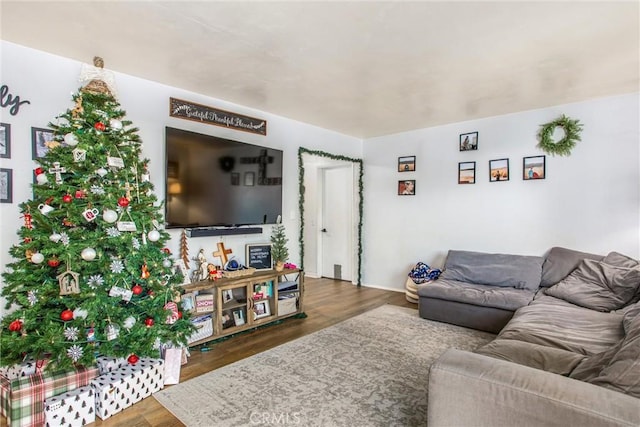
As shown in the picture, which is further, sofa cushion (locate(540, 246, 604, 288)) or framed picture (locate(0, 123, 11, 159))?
sofa cushion (locate(540, 246, 604, 288))

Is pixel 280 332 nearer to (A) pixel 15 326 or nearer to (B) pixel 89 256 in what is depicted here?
(B) pixel 89 256

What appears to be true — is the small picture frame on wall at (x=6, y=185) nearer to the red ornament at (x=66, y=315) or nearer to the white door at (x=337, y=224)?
the red ornament at (x=66, y=315)

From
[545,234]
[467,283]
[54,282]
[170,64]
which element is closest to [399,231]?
[467,283]

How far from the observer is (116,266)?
7.54 feet

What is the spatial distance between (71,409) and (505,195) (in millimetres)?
4700

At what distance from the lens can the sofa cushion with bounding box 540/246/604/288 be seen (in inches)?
141

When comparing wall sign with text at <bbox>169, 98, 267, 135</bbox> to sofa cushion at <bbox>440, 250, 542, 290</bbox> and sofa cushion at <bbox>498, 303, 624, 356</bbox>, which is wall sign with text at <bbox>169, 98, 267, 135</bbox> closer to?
sofa cushion at <bbox>440, 250, 542, 290</bbox>

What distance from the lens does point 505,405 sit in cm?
122

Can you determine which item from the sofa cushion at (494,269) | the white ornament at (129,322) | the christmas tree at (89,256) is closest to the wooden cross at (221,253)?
the christmas tree at (89,256)

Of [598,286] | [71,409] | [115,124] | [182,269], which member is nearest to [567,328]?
[598,286]

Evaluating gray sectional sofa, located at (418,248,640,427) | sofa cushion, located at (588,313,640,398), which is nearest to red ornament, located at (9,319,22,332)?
gray sectional sofa, located at (418,248,640,427)

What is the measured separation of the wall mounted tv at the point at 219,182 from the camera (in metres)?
3.14

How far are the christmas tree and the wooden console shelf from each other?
57 centimetres

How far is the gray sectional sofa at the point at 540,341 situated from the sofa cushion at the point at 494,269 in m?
0.01
